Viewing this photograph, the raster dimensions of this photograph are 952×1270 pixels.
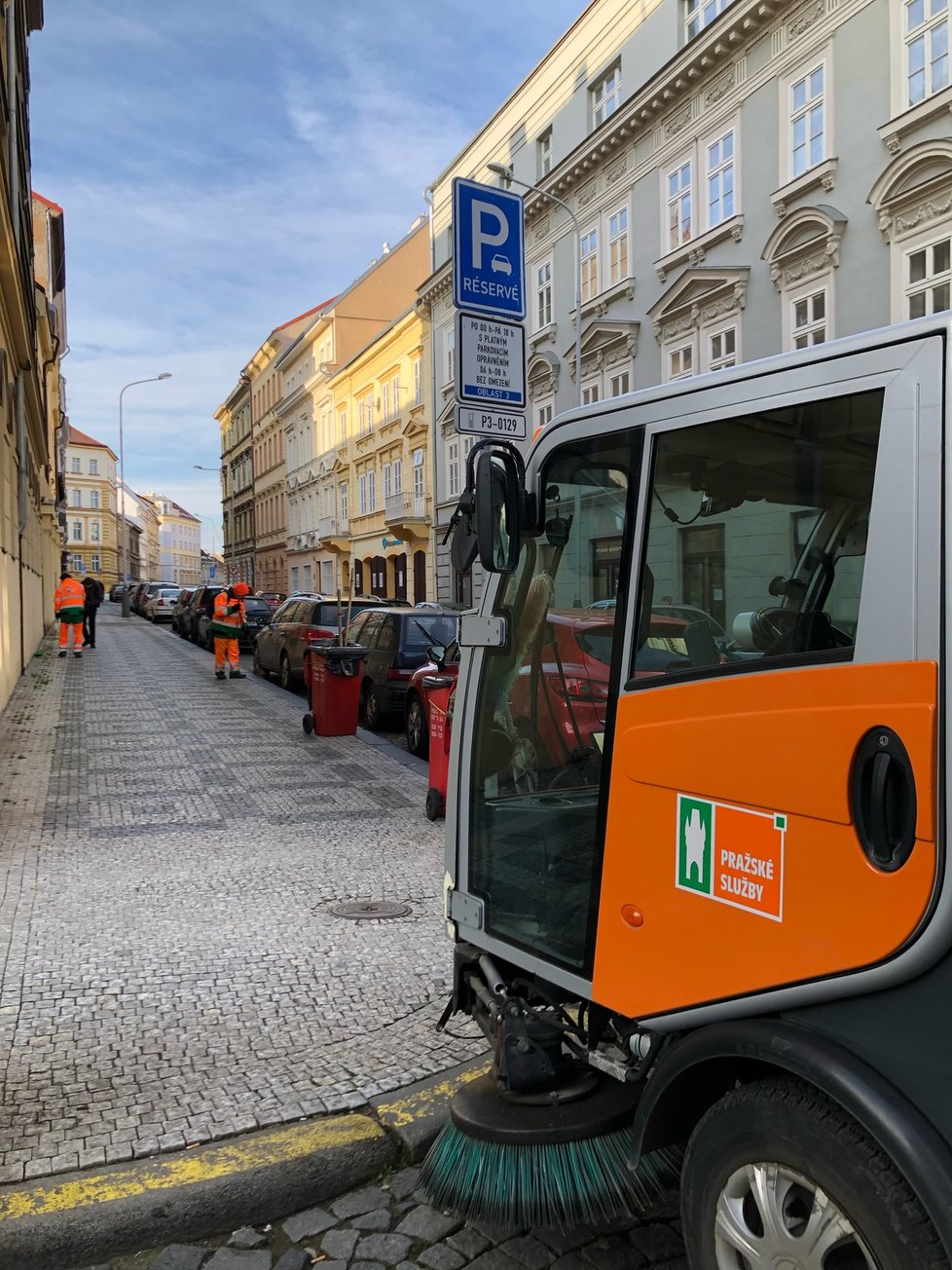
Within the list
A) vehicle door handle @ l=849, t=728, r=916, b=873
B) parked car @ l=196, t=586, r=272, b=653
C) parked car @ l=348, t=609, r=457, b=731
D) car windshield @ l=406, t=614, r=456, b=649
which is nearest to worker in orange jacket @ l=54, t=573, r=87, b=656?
parked car @ l=196, t=586, r=272, b=653

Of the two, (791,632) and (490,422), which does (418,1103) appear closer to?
(791,632)

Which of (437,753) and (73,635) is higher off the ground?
(73,635)

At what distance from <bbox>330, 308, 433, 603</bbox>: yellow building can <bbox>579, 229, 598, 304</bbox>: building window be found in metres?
12.2

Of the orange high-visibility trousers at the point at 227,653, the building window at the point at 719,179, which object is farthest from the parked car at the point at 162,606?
the building window at the point at 719,179

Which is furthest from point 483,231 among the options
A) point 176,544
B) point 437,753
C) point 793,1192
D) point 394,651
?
point 176,544

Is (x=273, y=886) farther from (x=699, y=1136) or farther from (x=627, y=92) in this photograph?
(x=627, y=92)

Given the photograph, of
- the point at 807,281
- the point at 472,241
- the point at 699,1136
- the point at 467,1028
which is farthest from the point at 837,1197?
the point at 807,281

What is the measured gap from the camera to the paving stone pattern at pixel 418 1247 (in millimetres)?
2689

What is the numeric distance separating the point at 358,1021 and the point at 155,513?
166 metres

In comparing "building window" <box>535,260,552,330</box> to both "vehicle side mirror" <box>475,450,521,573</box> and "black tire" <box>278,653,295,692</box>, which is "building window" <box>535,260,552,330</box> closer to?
"black tire" <box>278,653,295,692</box>

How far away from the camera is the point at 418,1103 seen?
3.43 metres

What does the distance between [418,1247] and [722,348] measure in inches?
813

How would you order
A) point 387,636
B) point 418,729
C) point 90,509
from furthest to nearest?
point 90,509, point 387,636, point 418,729

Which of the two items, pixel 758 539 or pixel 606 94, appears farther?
pixel 606 94
